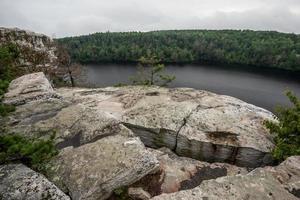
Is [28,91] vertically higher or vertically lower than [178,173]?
higher

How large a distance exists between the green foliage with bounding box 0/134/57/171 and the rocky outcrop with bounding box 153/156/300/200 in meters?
3.73

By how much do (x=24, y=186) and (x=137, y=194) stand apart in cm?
369

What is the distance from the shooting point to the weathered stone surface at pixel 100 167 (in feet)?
30.9

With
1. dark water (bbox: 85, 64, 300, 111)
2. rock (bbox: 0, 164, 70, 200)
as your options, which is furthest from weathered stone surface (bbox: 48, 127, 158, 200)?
dark water (bbox: 85, 64, 300, 111)

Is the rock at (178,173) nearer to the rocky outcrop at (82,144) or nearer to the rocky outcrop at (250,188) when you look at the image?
the rocky outcrop at (82,144)

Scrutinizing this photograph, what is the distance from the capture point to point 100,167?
988 cm

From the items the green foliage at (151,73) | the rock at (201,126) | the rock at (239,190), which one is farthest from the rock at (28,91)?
the green foliage at (151,73)

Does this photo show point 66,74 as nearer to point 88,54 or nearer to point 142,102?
point 142,102

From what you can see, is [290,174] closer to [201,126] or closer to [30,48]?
[201,126]

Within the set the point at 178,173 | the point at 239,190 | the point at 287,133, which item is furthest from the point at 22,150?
the point at 287,133

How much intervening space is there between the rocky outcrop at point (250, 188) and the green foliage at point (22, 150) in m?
3.73

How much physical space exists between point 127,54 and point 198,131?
408 feet

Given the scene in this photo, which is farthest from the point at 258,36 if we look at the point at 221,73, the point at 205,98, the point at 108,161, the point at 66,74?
the point at 108,161

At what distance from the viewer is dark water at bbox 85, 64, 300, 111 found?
65.8 m
